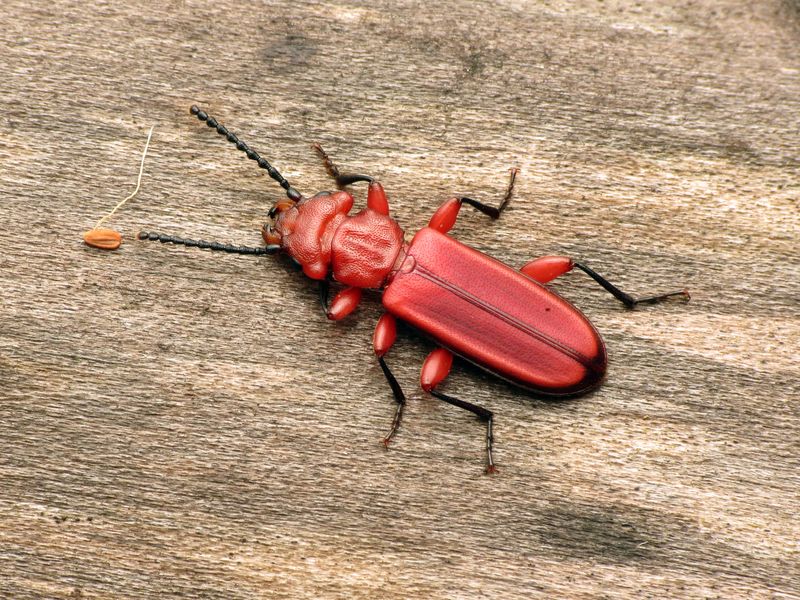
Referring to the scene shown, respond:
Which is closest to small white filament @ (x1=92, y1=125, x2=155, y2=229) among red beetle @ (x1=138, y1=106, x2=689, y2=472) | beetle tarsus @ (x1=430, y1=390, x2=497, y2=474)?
red beetle @ (x1=138, y1=106, x2=689, y2=472)

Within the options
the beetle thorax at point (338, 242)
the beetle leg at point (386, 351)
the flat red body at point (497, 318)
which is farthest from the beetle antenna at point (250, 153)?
the beetle leg at point (386, 351)

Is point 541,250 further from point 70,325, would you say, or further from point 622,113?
point 70,325

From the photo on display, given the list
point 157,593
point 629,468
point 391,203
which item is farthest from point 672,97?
point 157,593

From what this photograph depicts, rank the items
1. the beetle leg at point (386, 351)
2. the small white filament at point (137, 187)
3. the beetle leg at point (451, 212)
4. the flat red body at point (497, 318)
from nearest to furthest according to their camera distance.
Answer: the flat red body at point (497, 318), the beetle leg at point (386, 351), the beetle leg at point (451, 212), the small white filament at point (137, 187)

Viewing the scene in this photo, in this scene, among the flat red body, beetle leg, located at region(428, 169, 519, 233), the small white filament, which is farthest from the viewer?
the small white filament

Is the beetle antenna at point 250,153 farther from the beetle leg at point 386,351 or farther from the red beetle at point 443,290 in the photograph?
the beetle leg at point 386,351

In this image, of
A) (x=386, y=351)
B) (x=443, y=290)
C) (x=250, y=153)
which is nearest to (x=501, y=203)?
(x=443, y=290)

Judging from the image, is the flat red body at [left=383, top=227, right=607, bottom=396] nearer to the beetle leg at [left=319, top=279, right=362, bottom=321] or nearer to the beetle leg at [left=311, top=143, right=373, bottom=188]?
the beetle leg at [left=319, top=279, right=362, bottom=321]
